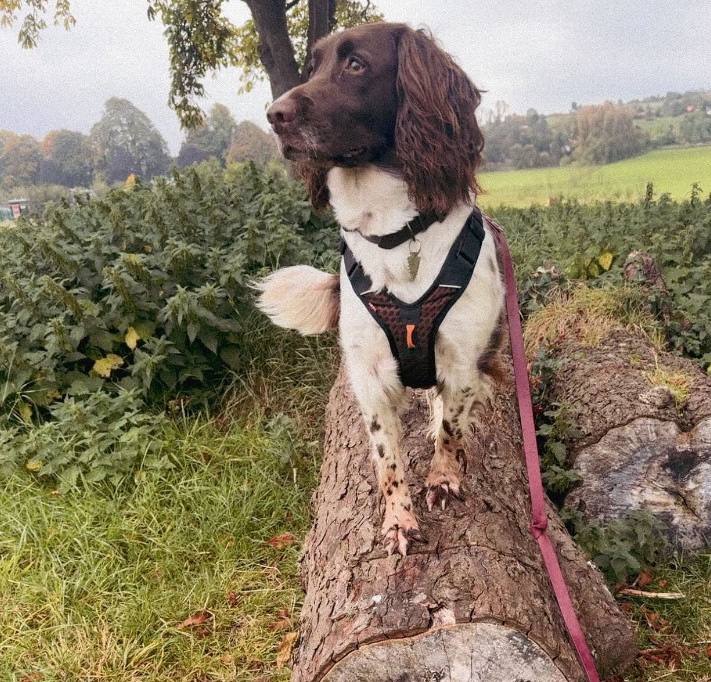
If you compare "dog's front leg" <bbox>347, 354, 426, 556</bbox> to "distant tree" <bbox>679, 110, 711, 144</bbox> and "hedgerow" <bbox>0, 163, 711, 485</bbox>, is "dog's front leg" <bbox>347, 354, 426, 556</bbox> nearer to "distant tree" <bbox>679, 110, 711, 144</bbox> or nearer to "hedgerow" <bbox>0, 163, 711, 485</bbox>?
"hedgerow" <bbox>0, 163, 711, 485</bbox>

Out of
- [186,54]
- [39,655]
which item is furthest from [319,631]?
[186,54]

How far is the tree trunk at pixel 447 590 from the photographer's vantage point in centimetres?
162

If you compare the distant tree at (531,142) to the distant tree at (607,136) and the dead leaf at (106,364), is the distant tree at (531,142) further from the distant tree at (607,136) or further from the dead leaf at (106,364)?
the dead leaf at (106,364)

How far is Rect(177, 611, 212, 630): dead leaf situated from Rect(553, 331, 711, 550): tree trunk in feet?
5.41

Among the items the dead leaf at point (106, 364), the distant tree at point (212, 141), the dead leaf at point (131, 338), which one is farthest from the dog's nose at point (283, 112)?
the distant tree at point (212, 141)

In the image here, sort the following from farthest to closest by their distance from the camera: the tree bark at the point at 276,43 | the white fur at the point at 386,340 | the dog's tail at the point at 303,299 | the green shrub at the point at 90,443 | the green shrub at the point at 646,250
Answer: the tree bark at the point at 276,43 < the green shrub at the point at 646,250 < the green shrub at the point at 90,443 < the dog's tail at the point at 303,299 < the white fur at the point at 386,340

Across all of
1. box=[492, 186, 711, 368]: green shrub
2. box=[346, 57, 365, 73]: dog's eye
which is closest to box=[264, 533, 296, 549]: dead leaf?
box=[346, 57, 365, 73]: dog's eye

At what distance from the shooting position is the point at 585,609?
2.18 meters

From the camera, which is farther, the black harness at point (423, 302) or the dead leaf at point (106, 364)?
the dead leaf at point (106, 364)

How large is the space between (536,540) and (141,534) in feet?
5.80

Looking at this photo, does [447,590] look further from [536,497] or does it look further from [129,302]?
[129,302]

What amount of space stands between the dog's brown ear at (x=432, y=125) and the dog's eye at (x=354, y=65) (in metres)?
0.11

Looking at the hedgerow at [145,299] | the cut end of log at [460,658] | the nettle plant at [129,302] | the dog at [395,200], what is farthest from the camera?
the nettle plant at [129,302]

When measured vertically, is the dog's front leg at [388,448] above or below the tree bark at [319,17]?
below
